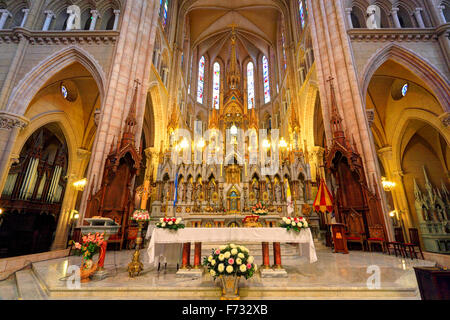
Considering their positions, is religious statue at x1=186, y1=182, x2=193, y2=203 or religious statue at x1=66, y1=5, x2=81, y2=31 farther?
religious statue at x1=66, y1=5, x2=81, y2=31

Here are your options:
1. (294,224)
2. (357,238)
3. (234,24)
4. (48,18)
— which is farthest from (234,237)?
(234,24)

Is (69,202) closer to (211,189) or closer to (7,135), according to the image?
(7,135)

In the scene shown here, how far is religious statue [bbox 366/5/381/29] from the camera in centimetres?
1037

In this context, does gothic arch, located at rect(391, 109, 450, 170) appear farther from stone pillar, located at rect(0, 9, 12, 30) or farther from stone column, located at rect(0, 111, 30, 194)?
stone pillar, located at rect(0, 9, 12, 30)

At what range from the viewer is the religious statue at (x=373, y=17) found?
1037cm

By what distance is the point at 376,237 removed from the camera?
6852mm

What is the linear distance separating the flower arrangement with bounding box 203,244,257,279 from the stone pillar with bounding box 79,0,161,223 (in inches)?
234

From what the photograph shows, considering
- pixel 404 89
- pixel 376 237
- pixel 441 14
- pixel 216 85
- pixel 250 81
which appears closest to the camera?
pixel 376 237

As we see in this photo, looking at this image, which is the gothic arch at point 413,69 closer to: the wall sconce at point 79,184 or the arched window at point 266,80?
the arched window at point 266,80

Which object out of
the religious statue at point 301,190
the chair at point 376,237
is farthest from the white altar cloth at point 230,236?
the religious statue at point 301,190

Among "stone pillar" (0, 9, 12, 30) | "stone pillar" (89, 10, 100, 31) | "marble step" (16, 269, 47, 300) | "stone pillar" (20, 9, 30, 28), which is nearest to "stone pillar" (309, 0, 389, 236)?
"marble step" (16, 269, 47, 300)

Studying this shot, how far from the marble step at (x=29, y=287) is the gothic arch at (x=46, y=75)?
6666 millimetres

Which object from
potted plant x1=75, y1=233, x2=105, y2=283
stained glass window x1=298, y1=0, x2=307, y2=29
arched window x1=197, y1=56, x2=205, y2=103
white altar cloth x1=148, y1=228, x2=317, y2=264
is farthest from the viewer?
arched window x1=197, y1=56, x2=205, y2=103

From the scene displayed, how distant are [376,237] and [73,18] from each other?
16354 millimetres
